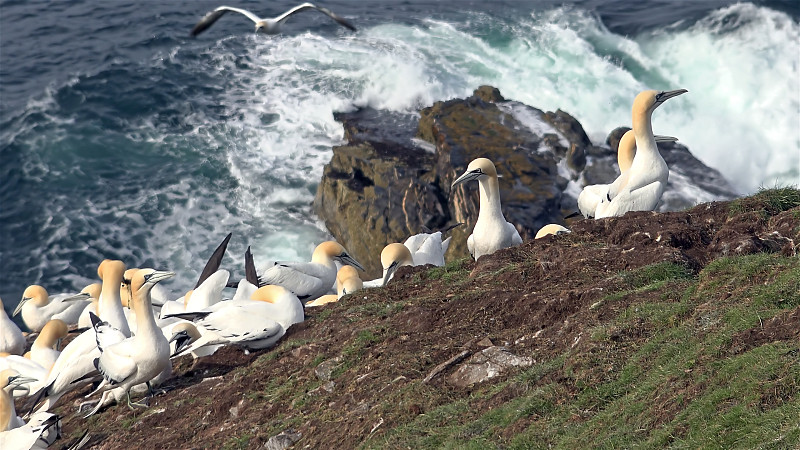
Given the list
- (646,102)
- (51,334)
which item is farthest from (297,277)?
(646,102)

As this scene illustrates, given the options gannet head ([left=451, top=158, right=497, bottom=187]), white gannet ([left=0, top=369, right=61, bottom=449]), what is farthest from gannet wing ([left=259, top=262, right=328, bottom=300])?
white gannet ([left=0, top=369, right=61, bottom=449])

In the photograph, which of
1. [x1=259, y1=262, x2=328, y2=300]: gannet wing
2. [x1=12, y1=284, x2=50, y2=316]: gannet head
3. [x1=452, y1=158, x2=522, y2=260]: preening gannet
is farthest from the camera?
[x1=12, y1=284, x2=50, y2=316]: gannet head

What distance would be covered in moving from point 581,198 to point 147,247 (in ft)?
46.5

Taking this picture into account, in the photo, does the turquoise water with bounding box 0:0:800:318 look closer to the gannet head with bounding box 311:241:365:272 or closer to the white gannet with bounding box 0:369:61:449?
the gannet head with bounding box 311:241:365:272

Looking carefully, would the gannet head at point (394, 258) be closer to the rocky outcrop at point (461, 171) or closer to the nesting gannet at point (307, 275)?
the nesting gannet at point (307, 275)

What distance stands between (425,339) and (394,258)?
4261mm

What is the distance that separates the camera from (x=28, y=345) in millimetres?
17031

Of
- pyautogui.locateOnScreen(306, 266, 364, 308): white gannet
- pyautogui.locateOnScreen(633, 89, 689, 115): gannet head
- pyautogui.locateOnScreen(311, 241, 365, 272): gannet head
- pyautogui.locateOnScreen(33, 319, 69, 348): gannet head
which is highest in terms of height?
pyautogui.locateOnScreen(633, 89, 689, 115): gannet head

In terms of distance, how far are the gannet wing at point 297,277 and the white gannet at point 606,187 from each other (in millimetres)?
3533

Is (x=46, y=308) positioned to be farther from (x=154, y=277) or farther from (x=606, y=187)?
(x=606, y=187)

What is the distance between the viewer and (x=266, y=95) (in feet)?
104

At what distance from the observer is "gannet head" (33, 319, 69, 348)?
45.6ft

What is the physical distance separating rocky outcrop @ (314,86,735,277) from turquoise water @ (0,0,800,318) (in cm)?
174

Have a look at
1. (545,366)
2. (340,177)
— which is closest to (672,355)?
(545,366)
